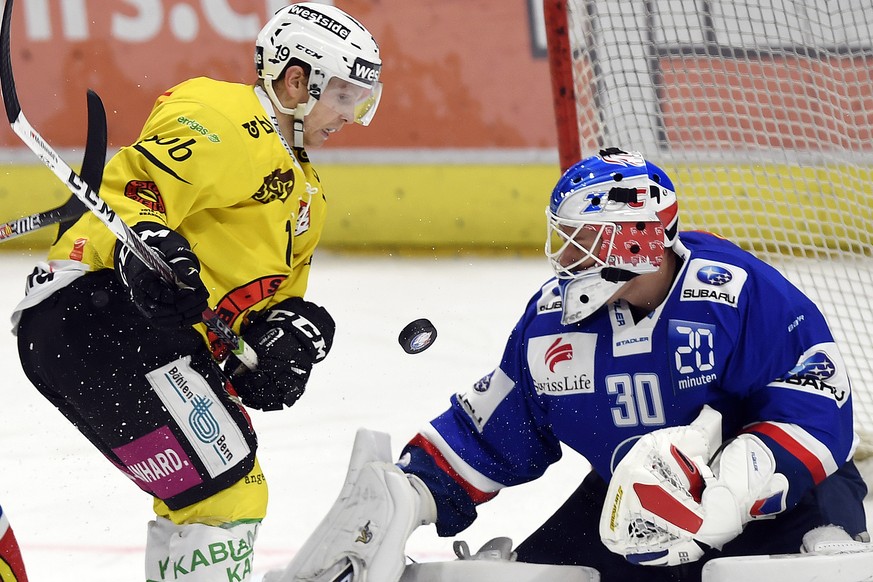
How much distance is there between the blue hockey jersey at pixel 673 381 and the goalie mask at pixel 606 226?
0.10 meters

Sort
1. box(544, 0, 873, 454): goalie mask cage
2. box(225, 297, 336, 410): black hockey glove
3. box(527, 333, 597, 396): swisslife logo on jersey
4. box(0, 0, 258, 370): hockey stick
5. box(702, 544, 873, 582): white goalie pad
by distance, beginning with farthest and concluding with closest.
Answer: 1. box(544, 0, 873, 454): goalie mask cage
2. box(225, 297, 336, 410): black hockey glove
3. box(527, 333, 597, 396): swisslife logo on jersey
4. box(702, 544, 873, 582): white goalie pad
5. box(0, 0, 258, 370): hockey stick

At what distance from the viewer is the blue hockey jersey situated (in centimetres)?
221

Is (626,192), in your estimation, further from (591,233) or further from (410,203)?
(410,203)

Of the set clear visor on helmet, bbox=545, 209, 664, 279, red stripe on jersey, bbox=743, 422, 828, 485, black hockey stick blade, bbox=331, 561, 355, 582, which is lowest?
black hockey stick blade, bbox=331, 561, 355, 582

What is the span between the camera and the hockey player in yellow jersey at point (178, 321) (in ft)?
7.30

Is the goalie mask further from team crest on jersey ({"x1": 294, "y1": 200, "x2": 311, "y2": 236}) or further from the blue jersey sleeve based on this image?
team crest on jersey ({"x1": 294, "y1": 200, "x2": 311, "y2": 236})

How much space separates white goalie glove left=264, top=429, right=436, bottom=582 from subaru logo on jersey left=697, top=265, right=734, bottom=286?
27.3 inches

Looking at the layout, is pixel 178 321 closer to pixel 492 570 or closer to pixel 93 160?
pixel 93 160

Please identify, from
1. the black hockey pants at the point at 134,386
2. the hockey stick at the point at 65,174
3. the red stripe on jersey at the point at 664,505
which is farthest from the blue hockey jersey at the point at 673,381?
the hockey stick at the point at 65,174

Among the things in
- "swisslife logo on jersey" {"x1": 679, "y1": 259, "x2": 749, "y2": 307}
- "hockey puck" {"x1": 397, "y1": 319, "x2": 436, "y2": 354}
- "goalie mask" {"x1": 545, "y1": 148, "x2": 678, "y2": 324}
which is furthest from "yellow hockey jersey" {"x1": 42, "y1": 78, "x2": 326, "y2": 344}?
"swisslife logo on jersey" {"x1": 679, "y1": 259, "x2": 749, "y2": 307}

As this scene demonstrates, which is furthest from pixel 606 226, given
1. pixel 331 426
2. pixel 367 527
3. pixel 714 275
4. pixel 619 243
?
pixel 331 426

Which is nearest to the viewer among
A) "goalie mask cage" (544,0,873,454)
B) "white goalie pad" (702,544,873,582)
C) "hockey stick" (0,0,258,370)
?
"hockey stick" (0,0,258,370)

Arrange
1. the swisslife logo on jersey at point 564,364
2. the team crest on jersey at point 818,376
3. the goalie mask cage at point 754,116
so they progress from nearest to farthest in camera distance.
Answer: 1. the team crest on jersey at point 818,376
2. the swisslife logo on jersey at point 564,364
3. the goalie mask cage at point 754,116

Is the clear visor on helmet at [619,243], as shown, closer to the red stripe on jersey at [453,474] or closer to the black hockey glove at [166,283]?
the red stripe on jersey at [453,474]
